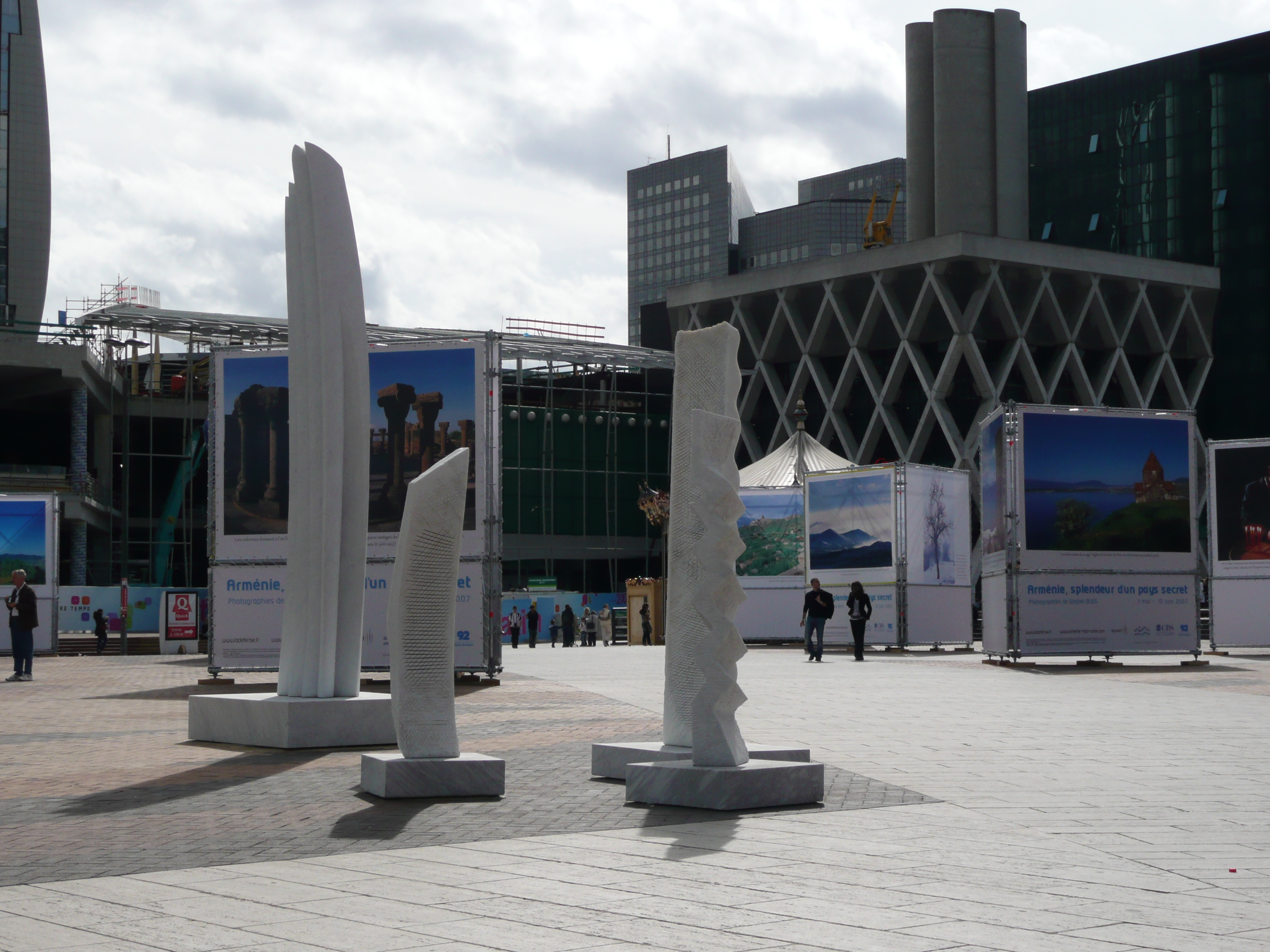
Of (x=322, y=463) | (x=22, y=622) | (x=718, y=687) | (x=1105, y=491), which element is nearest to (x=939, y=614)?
(x=1105, y=491)

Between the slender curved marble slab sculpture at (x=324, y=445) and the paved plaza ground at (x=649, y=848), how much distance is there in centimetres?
102

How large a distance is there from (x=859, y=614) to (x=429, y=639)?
20035 millimetres

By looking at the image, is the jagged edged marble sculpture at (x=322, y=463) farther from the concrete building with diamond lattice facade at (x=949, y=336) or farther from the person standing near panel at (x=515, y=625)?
the concrete building with diamond lattice facade at (x=949, y=336)

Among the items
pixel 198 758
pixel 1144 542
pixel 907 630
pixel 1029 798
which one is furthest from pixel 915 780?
pixel 907 630

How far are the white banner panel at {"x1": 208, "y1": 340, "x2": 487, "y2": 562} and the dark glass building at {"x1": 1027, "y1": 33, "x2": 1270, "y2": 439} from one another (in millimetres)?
55339

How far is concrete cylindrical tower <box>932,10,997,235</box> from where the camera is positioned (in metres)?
72.7

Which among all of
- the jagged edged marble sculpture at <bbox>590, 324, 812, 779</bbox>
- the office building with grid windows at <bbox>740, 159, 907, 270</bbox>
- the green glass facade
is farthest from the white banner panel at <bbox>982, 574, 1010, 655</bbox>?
the office building with grid windows at <bbox>740, 159, 907, 270</bbox>

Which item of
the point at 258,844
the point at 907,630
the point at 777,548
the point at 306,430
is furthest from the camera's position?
the point at 777,548

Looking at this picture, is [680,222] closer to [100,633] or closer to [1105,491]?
[100,633]

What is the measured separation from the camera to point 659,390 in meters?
72.2

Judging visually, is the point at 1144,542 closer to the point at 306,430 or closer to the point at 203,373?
the point at 306,430

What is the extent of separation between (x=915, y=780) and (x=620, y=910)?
4455mm

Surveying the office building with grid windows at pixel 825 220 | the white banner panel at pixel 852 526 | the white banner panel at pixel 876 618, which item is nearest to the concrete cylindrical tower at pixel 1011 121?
the white banner panel at pixel 852 526

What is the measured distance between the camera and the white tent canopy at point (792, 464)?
143ft
